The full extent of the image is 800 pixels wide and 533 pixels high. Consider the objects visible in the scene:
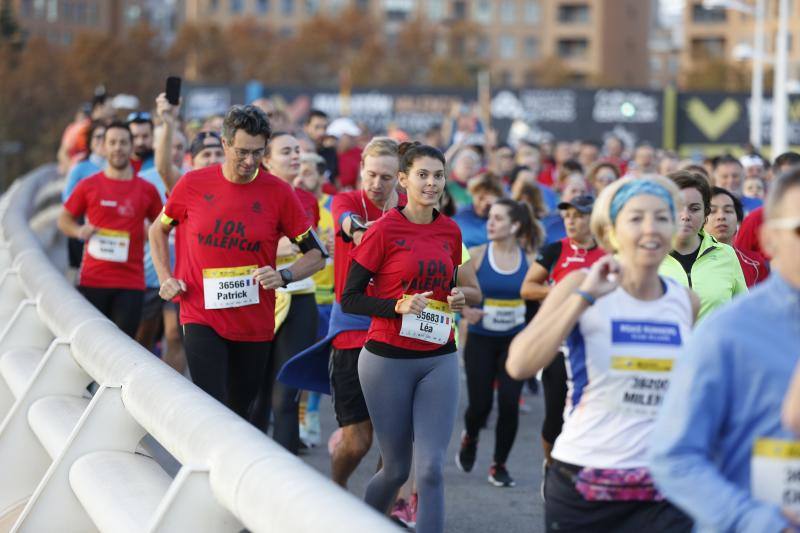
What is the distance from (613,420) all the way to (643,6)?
142051 mm

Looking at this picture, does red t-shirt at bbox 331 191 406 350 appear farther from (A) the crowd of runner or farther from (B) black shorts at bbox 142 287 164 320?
(B) black shorts at bbox 142 287 164 320

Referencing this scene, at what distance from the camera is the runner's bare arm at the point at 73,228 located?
1044cm

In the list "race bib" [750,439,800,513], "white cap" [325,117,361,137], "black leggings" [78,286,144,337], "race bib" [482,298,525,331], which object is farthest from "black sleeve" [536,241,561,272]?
"white cap" [325,117,361,137]

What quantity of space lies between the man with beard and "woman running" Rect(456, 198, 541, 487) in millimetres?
2841

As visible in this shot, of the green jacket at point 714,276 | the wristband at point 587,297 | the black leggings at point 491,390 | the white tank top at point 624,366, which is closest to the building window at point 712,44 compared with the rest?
the black leggings at point 491,390

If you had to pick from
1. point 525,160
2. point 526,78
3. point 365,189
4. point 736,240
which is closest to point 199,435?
point 365,189

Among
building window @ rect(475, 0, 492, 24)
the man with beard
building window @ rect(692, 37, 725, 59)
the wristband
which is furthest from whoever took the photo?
building window @ rect(475, 0, 492, 24)

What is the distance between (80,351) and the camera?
6461mm

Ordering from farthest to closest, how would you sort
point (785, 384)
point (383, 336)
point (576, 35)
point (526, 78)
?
point (576, 35), point (526, 78), point (383, 336), point (785, 384)

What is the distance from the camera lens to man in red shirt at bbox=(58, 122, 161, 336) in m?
10.6

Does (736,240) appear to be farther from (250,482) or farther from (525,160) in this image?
(525,160)

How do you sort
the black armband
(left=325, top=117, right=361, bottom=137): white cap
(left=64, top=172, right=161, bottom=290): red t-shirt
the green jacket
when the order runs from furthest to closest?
(left=325, top=117, right=361, bottom=137): white cap
(left=64, top=172, right=161, bottom=290): red t-shirt
the black armband
the green jacket

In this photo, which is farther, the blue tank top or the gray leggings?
the blue tank top

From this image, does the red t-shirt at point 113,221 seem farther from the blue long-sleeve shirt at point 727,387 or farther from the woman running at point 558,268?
the blue long-sleeve shirt at point 727,387
